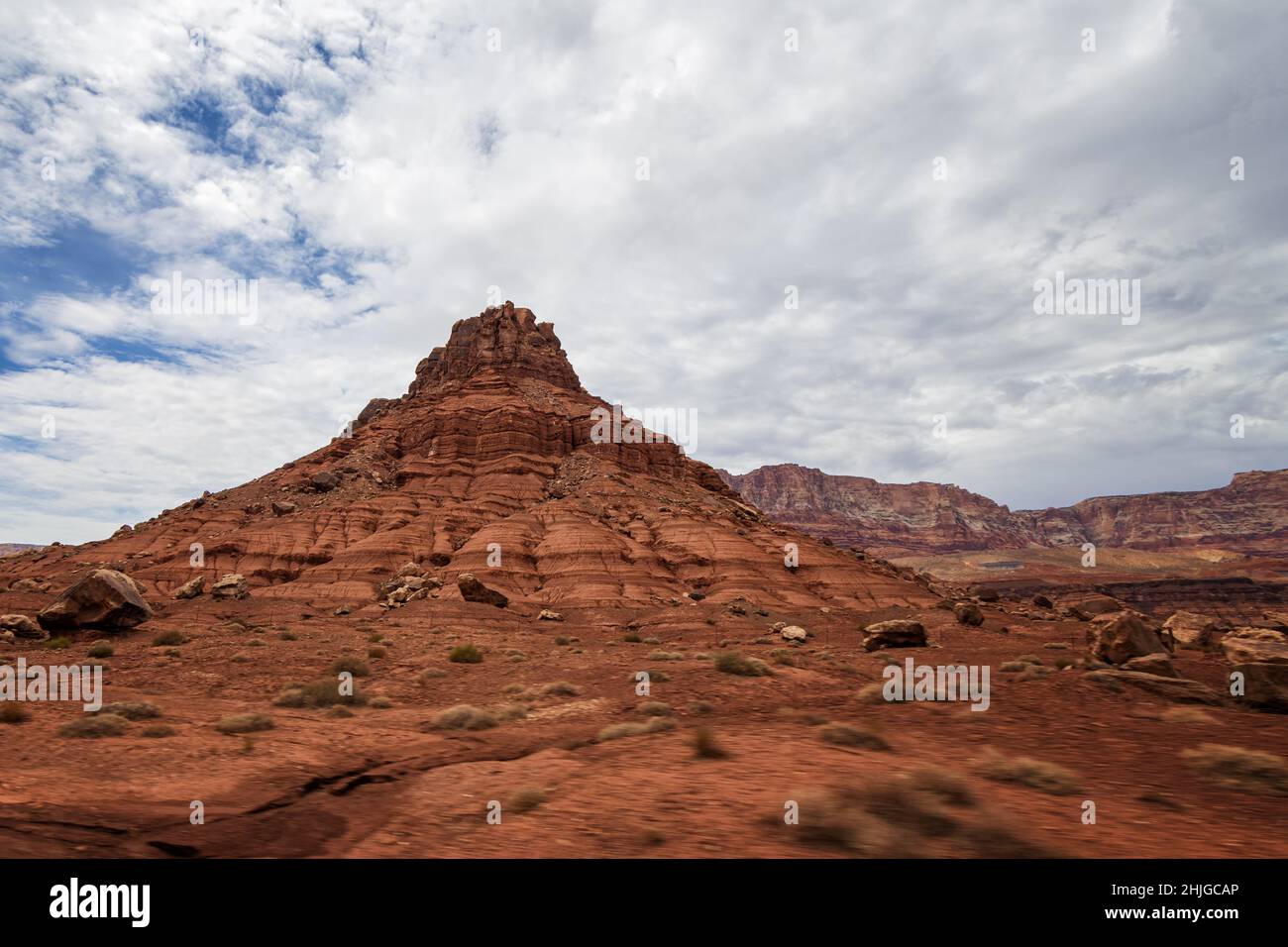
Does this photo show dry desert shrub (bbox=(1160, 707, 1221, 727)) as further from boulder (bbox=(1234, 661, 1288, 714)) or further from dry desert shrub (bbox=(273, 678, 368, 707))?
dry desert shrub (bbox=(273, 678, 368, 707))

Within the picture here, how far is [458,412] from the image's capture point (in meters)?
85.5

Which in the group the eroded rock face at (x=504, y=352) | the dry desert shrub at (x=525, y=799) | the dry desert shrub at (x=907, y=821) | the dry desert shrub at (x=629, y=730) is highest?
the eroded rock face at (x=504, y=352)

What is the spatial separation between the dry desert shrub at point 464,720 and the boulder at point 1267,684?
593 inches

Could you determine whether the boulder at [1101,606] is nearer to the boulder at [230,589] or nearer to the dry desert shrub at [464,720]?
the dry desert shrub at [464,720]

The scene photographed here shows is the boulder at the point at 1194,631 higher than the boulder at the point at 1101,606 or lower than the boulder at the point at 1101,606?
higher

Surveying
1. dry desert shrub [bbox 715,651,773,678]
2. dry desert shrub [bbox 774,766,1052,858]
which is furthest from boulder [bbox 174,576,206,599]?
dry desert shrub [bbox 774,766,1052,858]

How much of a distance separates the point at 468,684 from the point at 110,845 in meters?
12.9

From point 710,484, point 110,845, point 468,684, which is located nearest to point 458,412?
point 710,484

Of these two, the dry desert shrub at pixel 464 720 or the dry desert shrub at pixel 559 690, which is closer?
the dry desert shrub at pixel 464 720

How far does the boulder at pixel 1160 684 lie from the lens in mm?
11984

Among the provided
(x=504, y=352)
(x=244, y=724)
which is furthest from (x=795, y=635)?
(x=504, y=352)

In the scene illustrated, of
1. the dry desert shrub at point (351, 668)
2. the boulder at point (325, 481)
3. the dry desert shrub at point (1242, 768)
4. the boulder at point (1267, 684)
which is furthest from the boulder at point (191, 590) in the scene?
the boulder at point (1267, 684)

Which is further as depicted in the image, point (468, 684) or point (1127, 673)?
point (468, 684)
